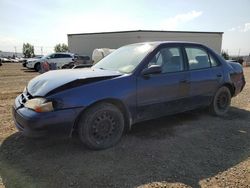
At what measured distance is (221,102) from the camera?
5.53 metres

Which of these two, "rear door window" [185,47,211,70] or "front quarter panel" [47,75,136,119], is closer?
"front quarter panel" [47,75,136,119]

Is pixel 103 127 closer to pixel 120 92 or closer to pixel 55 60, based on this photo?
pixel 120 92

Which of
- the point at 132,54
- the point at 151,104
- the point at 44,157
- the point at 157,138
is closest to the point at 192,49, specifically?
the point at 132,54

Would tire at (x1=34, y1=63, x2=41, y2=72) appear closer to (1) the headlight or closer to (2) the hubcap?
(2) the hubcap

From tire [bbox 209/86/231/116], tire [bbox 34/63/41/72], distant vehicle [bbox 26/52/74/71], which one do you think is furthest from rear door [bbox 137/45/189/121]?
tire [bbox 34/63/41/72]

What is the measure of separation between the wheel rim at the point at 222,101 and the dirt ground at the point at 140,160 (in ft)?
2.73

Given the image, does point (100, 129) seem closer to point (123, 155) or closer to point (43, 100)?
point (123, 155)

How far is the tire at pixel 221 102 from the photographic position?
212 inches

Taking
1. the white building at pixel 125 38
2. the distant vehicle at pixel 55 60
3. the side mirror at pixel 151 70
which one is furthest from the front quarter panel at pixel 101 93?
the white building at pixel 125 38

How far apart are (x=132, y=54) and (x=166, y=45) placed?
647 mm

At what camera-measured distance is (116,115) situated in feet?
12.2

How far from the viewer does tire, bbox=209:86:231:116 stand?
540 centimetres

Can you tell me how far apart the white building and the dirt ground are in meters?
31.4

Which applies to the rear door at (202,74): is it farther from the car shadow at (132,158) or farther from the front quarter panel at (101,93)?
the front quarter panel at (101,93)
